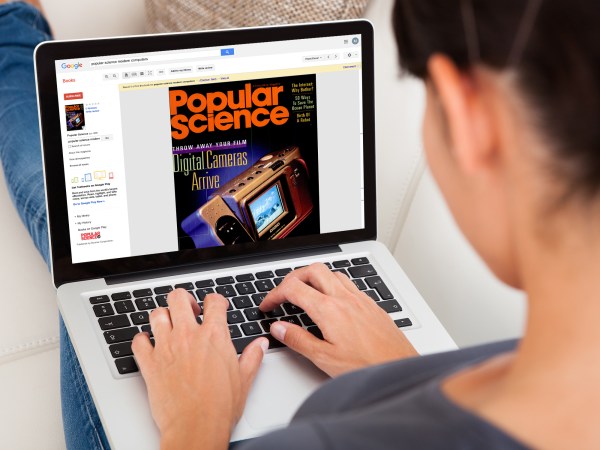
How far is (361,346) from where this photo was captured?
2.85 feet

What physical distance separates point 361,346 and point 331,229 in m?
0.24

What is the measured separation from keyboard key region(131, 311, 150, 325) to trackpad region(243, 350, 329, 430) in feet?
0.48

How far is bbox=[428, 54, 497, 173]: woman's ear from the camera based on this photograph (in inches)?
16.8

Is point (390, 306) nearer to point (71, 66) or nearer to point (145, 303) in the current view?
point (145, 303)

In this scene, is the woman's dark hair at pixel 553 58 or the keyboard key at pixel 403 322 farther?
the keyboard key at pixel 403 322

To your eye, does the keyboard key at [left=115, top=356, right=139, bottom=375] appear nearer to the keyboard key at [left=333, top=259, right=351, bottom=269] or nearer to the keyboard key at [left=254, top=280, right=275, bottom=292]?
the keyboard key at [left=254, top=280, right=275, bottom=292]

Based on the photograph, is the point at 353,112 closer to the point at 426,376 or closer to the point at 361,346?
the point at 361,346

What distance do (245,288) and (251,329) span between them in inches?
2.8

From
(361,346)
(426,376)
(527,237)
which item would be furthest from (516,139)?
A: (361,346)

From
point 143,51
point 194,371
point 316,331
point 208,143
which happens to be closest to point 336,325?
point 316,331

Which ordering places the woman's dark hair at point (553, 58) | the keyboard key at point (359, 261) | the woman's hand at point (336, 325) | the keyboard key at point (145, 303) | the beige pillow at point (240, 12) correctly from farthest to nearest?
the beige pillow at point (240, 12) → the keyboard key at point (359, 261) → the keyboard key at point (145, 303) → the woman's hand at point (336, 325) → the woman's dark hair at point (553, 58)

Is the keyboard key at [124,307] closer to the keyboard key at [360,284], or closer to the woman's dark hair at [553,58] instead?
the keyboard key at [360,284]

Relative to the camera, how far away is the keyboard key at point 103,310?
3.11 ft

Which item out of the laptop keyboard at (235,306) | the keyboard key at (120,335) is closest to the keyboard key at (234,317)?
the laptop keyboard at (235,306)
